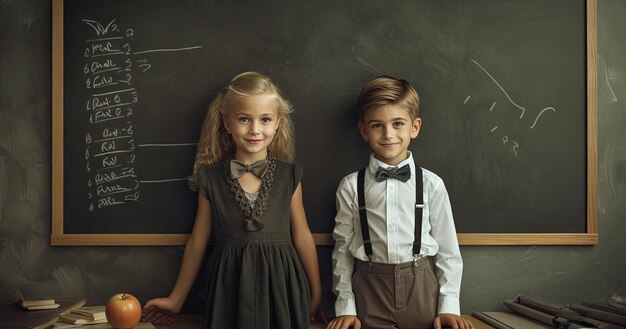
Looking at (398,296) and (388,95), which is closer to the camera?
(398,296)

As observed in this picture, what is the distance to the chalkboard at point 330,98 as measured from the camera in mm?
2732

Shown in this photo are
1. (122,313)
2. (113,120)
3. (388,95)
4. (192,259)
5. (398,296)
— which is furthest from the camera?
(113,120)

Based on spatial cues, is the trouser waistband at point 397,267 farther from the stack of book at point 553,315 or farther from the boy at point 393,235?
the stack of book at point 553,315

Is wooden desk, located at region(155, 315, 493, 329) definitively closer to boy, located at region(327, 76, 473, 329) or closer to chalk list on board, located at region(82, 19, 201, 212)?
boy, located at region(327, 76, 473, 329)

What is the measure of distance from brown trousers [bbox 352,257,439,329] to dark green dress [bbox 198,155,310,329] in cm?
27

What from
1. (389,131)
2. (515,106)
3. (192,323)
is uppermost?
(515,106)

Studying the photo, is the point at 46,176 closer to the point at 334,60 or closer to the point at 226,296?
the point at 226,296

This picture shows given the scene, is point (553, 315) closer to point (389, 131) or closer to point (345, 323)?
point (345, 323)

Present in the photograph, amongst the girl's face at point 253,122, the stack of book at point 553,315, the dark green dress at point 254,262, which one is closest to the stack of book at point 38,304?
the dark green dress at point 254,262

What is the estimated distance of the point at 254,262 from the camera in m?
2.43

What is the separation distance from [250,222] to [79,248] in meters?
0.92

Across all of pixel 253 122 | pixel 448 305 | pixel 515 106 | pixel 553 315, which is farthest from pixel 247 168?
pixel 553 315

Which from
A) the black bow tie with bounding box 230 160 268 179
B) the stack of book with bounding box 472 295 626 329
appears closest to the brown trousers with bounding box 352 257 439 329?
the stack of book with bounding box 472 295 626 329

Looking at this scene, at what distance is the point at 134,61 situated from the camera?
2736 mm
